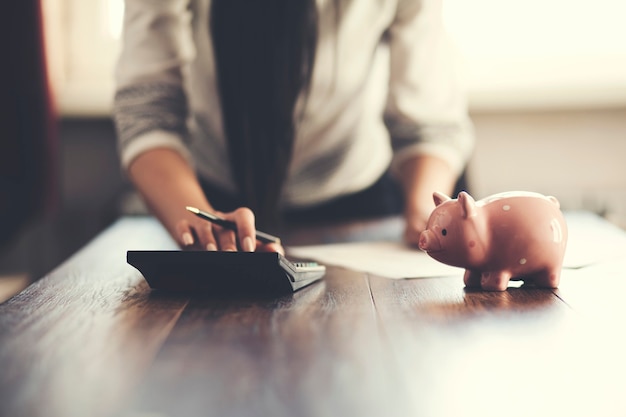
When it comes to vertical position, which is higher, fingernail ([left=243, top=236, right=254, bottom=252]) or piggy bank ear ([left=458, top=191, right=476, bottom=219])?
piggy bank ear ([left=458, top=191, right=476, bottom=219])

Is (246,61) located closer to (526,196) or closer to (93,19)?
(526,196)

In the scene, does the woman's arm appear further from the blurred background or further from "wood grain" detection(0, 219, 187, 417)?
"wood grain" detection(0, 219, 187, 417)

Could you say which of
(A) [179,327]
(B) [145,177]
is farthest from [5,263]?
(A) [179,327]

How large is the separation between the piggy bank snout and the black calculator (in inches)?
4.8

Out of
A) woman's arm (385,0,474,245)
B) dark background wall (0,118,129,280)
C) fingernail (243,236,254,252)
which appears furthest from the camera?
dark background wall (0,118,129,280)

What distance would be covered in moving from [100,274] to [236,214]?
0.56ft

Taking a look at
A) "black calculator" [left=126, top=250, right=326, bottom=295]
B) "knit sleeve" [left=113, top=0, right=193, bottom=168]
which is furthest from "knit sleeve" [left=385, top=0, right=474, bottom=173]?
"black calculator" [left=126, top=250, right=326, bottom=295]

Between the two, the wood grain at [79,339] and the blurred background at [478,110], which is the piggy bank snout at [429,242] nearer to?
the wood grain at [79,339]

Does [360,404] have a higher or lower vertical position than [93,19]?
lower

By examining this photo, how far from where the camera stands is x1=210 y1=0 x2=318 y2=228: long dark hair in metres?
1.01

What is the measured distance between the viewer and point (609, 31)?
1830mm

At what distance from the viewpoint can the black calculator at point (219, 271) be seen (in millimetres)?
575

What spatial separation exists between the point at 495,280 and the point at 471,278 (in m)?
0.03

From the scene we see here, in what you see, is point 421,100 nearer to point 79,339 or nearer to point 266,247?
point 266,247
